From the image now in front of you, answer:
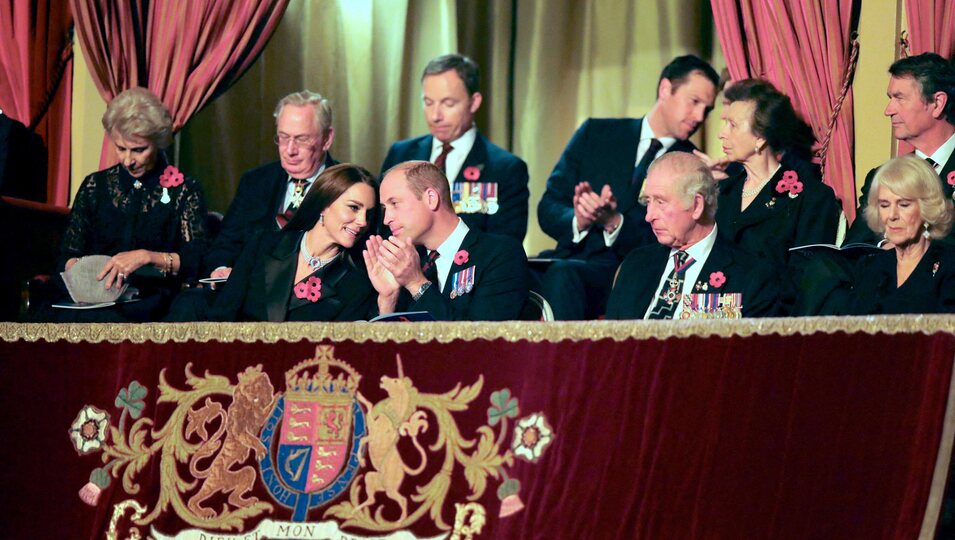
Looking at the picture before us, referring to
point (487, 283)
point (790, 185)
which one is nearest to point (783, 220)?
point (790, 185)

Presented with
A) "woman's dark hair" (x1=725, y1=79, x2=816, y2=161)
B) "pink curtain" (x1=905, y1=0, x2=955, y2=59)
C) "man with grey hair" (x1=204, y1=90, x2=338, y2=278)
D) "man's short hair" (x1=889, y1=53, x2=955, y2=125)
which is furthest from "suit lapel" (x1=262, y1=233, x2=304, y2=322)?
"pink curtain" (x1=905, y1=0, x2=955, y2=59)

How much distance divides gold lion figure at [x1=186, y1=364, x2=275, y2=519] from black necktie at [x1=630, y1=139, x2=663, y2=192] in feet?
7.71

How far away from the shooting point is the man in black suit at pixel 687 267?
3.71 metres

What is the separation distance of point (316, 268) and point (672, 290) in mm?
1134

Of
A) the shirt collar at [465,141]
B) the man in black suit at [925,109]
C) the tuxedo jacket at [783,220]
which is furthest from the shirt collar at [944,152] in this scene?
the shirt collar at [465,141]

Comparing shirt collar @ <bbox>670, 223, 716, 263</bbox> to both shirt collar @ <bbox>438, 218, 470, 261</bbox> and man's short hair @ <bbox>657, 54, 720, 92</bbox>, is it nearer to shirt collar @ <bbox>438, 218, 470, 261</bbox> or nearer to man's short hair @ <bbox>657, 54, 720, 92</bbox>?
shirt collar @ <bbox>438, 218, 470, 261</bbox>

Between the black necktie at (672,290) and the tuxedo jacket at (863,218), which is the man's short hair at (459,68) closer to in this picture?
the black necktie at (672,290)

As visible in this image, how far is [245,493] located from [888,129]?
2.95 metres

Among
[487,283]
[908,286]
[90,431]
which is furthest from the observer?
[487,283]

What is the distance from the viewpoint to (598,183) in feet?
16.7

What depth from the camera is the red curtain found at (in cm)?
290

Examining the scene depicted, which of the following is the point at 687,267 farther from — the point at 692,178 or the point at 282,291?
the point at 282,291

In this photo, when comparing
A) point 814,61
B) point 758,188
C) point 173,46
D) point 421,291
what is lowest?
point 421,291

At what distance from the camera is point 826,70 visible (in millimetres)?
4781
